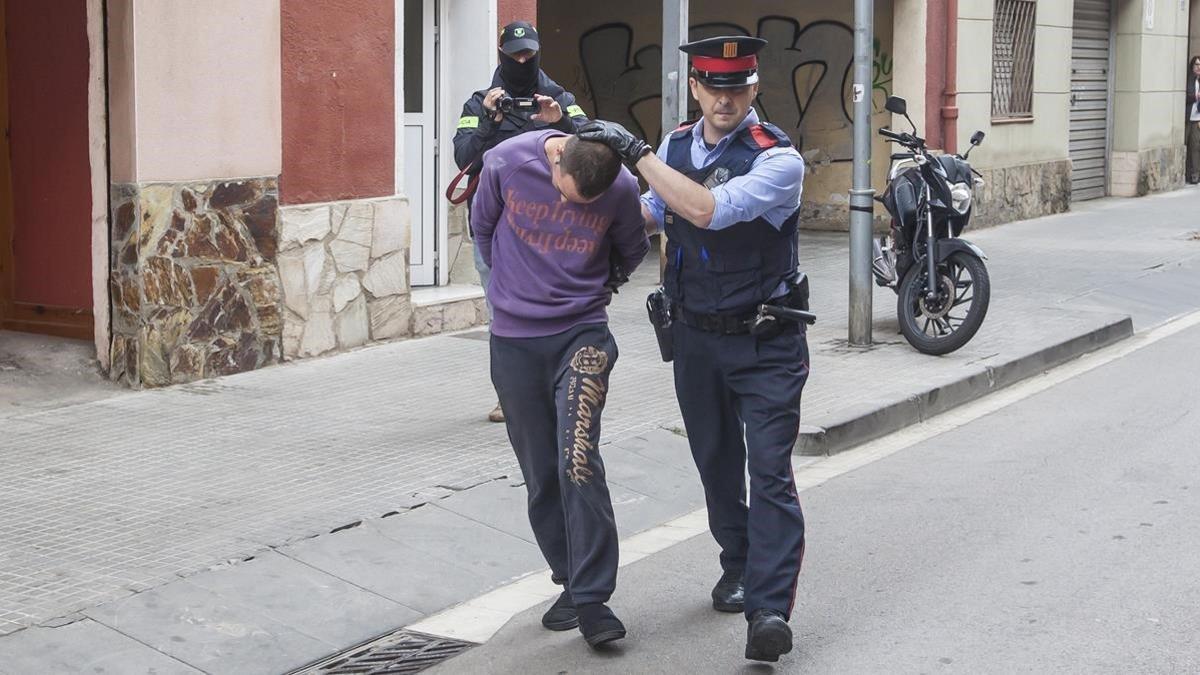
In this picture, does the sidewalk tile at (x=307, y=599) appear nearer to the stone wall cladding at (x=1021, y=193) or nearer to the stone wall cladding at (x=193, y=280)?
the stone wall cladding at (x=193, y=280)

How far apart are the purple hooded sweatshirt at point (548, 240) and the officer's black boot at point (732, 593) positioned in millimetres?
992

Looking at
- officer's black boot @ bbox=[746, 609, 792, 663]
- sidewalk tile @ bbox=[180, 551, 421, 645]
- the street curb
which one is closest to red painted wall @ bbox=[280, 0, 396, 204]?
the street curb

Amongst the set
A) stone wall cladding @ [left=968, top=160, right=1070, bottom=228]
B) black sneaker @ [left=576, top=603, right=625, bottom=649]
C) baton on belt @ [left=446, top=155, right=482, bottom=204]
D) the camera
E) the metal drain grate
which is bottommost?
the metal drain grate

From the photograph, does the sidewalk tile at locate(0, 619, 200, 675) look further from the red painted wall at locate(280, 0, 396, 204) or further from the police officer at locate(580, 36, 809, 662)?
the red painted wall at locate(280, 0, 396, 204)

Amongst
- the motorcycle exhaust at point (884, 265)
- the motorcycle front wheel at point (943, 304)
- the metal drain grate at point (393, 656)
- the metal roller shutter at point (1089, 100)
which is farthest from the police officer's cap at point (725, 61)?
the metal roller shutter at point (1089, 100)

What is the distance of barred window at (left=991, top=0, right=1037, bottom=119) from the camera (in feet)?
61.7

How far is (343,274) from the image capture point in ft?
33.0

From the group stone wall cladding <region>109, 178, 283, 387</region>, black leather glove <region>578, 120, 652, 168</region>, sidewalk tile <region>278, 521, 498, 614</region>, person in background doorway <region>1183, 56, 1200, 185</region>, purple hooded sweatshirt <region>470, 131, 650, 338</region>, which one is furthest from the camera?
person in background doorway <region>1183, 56, 1200, 185</region>

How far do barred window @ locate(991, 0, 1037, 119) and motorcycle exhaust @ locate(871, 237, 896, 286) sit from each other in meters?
8.45

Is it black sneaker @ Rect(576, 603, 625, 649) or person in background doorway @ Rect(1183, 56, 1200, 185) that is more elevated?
person in background doorway @ Rect(1183, 56, 1200, 185)

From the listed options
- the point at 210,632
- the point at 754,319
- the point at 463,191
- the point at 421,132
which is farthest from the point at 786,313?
the point at 421,132

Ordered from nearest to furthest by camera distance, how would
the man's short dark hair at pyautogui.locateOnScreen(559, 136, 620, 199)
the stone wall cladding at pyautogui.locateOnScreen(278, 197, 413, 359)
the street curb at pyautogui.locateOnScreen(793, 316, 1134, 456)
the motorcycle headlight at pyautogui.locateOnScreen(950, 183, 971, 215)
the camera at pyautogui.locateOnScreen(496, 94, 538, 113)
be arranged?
the man's short dark hair at pyautogui.locateOnScreen(559, 136, 620, 199), the camera at pyautogui.locateOnScreen(496, 94, 538, 113), the street curb at pyautogui.locateOnScreen(793, 316, 1134, 456), the stone wall cladding at pyautogui.locateOnScreen(278, 197, 413, 359), the motorcycle headlight at pyautogui.locateOnScreen(950, 183, 971, 215)

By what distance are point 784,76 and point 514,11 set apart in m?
7.03

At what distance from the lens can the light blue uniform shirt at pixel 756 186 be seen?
481cm
